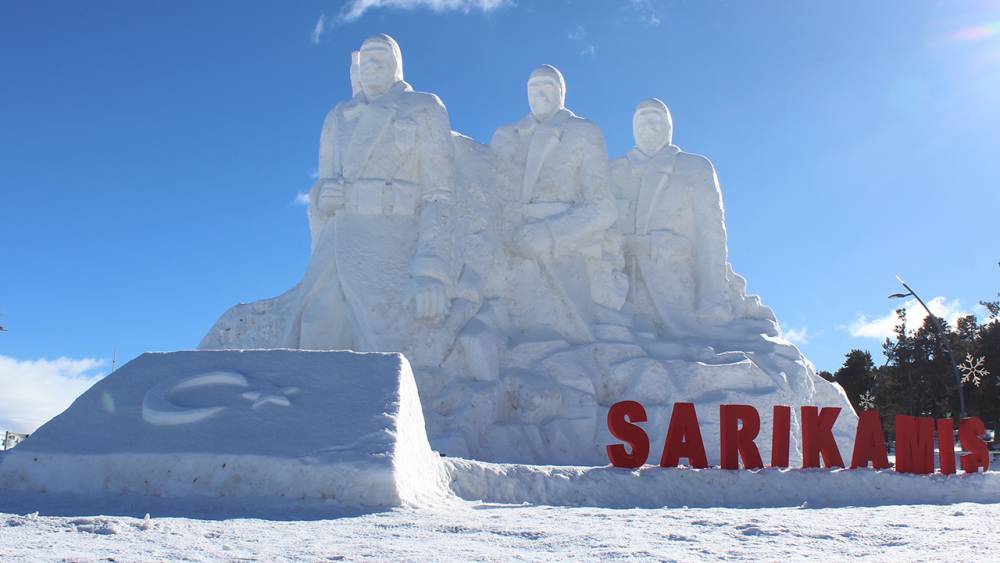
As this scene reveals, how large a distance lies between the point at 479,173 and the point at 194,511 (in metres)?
6.98

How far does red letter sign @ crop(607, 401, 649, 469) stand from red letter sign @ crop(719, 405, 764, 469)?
649mm

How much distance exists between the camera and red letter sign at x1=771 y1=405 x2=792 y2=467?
832cm

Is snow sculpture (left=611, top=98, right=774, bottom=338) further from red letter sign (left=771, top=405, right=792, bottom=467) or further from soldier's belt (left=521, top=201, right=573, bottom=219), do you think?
red letter sign (left=771, top=405, right=792, bottom=467)

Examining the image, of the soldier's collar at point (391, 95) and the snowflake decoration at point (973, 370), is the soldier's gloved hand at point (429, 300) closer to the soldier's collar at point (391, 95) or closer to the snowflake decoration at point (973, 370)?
the soldier's collar at point (391, 95)

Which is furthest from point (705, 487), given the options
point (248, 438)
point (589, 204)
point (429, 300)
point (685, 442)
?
point (589, 204)

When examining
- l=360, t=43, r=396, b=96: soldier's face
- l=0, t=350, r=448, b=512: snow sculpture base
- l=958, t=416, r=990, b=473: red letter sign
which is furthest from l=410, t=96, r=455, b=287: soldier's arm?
l=958, t=416, r=990, b=473: red letter sign

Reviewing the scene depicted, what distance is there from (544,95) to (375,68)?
212 centimetres

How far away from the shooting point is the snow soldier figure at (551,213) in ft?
36.6

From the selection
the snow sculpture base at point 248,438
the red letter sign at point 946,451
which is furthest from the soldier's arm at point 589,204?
the snow sculpture base at point 248,438

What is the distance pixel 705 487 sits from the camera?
758 centimetres

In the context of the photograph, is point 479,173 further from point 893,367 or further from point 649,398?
point 893,367

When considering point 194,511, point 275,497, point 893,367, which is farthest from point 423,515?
point 893,367

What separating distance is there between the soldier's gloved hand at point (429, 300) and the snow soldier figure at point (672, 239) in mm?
2937

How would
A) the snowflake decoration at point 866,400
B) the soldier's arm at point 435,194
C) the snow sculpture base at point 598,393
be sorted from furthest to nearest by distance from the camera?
the snowflake decoration at point 866,400, the soldier's arm at point 435,194, the snow sculpture base at point 598,393
